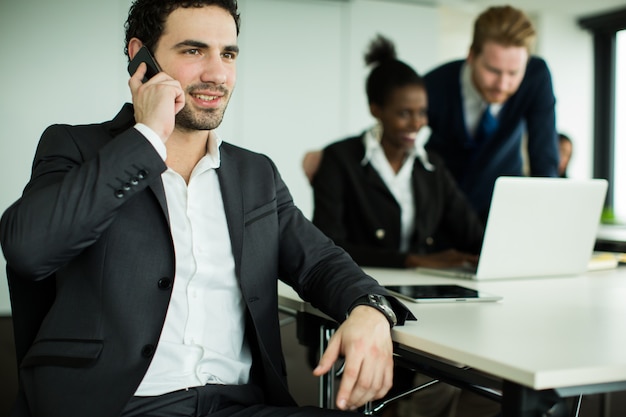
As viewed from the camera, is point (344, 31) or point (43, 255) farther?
point (344, 31)

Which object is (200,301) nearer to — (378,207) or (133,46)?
(133,46)

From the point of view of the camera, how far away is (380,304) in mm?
1313

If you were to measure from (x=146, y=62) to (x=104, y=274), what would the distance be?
0.47m

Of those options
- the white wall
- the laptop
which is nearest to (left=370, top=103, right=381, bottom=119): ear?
the laptop

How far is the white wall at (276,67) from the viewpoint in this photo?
4309 millimetres

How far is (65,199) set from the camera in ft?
3.89

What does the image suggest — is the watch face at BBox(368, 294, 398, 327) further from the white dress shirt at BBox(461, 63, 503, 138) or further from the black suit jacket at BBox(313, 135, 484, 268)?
the white dress shirt at BBox(461, 63, 503, 138)

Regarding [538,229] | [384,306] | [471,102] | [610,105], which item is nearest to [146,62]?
[384,306]

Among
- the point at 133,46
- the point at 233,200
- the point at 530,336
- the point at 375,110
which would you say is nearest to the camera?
the point at 530,336

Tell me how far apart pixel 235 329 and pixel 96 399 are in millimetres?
311

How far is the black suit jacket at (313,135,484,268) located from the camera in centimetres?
257

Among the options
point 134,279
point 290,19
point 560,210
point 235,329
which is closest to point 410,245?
point 560,210

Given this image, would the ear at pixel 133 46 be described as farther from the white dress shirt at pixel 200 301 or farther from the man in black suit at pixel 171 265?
the white dress shirt at pixel 200 301

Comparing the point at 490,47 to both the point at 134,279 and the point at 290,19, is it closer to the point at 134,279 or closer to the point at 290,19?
the point at 134,279
